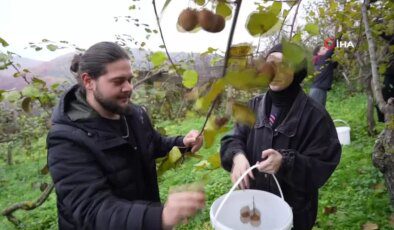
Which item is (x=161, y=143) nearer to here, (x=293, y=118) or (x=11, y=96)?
(x=293, y=118)

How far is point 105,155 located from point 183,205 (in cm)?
57

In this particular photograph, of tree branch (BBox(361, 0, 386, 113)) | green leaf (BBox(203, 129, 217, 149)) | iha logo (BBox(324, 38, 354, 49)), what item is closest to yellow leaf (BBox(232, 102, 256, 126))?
green leaf (BBox(203, 129, 217, 149))

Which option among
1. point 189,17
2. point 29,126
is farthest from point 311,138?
point 29,126

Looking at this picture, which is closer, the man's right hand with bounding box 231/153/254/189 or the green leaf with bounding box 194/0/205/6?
the green leaf with bounding box 194/0/205/6

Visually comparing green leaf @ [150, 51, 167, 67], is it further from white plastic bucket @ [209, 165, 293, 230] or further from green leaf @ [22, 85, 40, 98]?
green leaf @ [22, 85, 40, 98]

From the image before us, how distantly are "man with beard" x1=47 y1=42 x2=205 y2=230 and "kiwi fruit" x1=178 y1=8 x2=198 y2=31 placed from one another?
20.2 inches

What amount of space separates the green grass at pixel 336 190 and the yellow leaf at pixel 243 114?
1076 mm

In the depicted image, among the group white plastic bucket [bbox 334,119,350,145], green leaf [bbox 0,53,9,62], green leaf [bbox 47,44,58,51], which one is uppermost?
green leaf [bbox 47,44,58,51]

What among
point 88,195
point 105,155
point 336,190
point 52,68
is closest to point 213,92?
point 88,195

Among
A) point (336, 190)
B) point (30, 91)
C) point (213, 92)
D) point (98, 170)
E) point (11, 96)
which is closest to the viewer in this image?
point (213, 92)

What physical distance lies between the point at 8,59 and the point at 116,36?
1408 millimetres

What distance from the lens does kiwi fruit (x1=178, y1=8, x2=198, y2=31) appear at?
0.66 m

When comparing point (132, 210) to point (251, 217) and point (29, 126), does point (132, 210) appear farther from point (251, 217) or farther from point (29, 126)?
point (29, 126)

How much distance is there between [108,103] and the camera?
1555 mm
